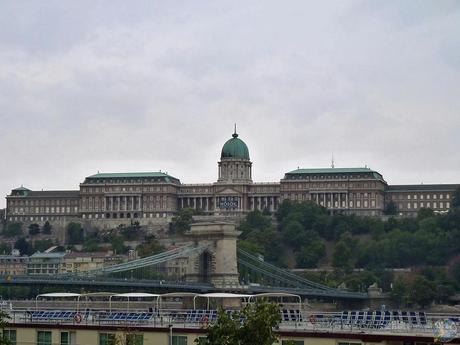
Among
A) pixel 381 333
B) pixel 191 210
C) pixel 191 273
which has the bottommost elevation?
pixel 381 333

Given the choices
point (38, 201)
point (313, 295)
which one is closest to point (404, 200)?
point (38, 201)

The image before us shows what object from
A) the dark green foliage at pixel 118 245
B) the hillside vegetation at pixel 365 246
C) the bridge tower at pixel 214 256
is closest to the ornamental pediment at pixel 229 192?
the hillside vegetation at pixel 365 246

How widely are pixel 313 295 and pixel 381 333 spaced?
70.8 m

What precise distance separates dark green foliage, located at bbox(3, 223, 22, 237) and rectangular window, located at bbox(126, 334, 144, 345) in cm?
14943

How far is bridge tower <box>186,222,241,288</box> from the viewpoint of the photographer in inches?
3944

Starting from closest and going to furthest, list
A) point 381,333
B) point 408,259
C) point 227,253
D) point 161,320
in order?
point 381,333 < point 161,320 < point 227,253 < point 408,259

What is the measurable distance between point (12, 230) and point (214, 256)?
281 feet

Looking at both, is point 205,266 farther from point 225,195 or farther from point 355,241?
point 225,195

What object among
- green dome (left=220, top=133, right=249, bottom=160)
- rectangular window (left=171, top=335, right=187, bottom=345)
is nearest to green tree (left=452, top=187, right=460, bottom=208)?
green dome (left=220, top=133, right=249, bottom=160)

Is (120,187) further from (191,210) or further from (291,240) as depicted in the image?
(291,240)

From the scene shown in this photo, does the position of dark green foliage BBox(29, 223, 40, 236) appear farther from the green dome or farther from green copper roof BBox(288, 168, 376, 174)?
green copper roof BBox(288, 168, 376, 174)

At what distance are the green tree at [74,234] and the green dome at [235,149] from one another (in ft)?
91.4

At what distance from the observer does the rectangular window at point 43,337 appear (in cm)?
3566

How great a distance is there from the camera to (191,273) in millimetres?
102250
